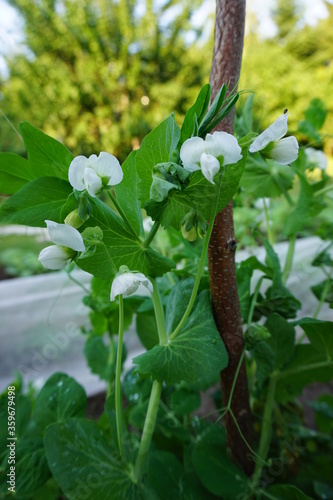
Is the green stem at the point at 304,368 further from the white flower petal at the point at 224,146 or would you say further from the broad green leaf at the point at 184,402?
the white flower petal at the point at 224,146

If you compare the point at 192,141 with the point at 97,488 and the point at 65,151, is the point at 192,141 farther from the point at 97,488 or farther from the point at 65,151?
the point at 97,488

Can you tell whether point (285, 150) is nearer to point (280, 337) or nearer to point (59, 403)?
point (280, 337)

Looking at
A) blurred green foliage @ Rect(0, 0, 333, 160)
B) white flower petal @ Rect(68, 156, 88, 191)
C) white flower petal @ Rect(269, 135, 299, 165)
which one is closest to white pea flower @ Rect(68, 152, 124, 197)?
white flower petal @ Rect(68, 156, 88, 191)

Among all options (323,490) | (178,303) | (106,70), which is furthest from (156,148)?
(106,70)

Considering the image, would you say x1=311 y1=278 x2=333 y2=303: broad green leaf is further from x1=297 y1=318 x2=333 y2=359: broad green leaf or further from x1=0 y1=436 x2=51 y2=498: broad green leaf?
x1=0 y1=436 x2=51 y2=498: broad green leaf

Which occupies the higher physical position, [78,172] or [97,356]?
[78,172]
